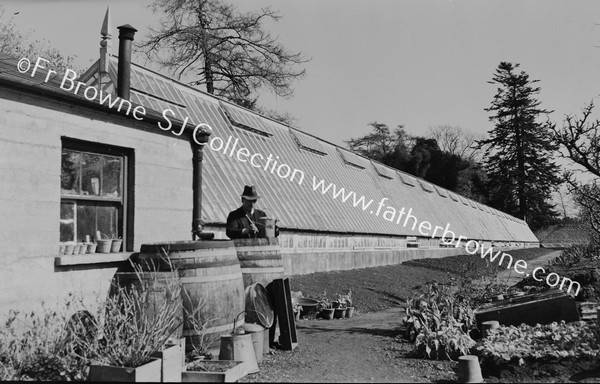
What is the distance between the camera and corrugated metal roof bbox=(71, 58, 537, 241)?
14.9 m

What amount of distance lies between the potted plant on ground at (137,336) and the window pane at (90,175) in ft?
4.69

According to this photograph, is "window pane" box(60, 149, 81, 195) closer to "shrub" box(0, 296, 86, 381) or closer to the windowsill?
the windowsill

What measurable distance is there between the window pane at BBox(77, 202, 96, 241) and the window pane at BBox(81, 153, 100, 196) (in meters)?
0.16

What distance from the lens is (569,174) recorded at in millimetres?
14125

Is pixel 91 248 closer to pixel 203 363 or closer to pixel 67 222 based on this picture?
pixel 67 222

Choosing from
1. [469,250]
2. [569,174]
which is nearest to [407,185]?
[469,250]

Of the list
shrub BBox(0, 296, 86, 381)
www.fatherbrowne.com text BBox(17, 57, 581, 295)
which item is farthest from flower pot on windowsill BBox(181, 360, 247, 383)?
www.fatherbrowne.com text BBox(17, 57, 581, 295)

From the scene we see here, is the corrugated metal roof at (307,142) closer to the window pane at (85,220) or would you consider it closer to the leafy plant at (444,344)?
the leafy plant at (444,344)

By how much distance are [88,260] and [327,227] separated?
12324 mm

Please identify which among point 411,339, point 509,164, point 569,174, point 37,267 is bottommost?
point 411,339

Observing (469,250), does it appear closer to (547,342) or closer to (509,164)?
(547,342)

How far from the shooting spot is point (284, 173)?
1919 cm

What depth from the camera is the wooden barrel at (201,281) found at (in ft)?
22.7

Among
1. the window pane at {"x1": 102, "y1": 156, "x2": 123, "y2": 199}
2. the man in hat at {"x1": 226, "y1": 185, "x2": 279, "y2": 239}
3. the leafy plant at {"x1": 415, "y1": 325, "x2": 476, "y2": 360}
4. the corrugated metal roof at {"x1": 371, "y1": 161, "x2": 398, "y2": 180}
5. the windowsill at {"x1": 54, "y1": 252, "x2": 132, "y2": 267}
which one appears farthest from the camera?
the corrugated metal roof at {"x1": 371, "y1": 161, "x2": 398, "y2": 180}
